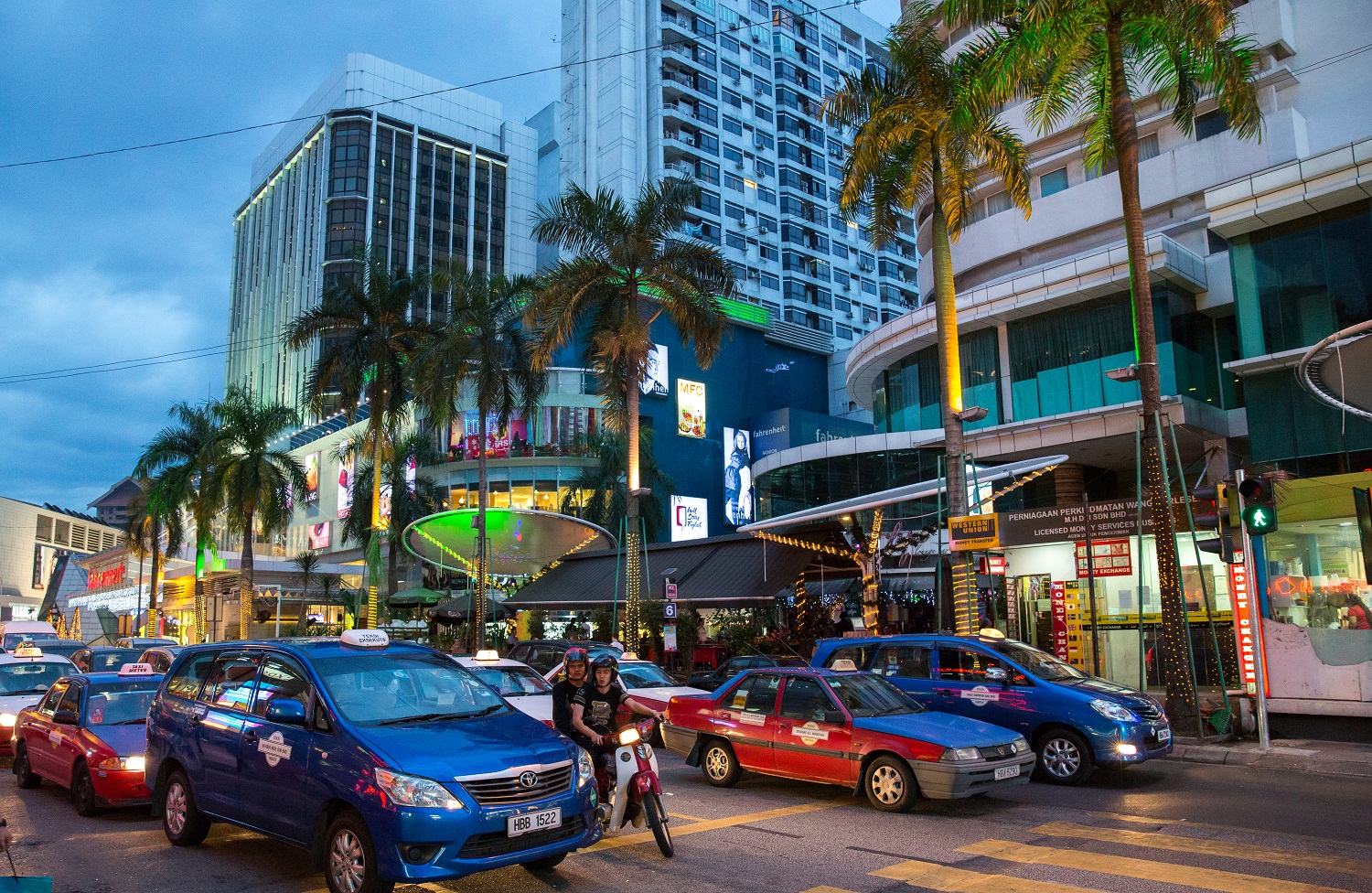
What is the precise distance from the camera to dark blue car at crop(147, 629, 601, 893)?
627 centimetres

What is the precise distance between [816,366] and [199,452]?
47.0 metres

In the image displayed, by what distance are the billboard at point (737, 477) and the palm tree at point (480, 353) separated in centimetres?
3543

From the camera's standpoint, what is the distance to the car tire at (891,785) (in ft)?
32.0

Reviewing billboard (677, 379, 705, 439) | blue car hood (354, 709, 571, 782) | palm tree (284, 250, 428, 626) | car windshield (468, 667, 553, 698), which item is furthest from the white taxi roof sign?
billboard (677, 379, 705, 439)

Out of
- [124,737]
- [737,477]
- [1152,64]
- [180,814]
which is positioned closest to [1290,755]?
[1152,64]

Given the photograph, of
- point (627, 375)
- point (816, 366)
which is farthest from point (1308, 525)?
point (816, 366)

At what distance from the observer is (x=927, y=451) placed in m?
35.8

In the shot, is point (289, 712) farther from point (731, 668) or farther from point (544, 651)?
point (731, 668)

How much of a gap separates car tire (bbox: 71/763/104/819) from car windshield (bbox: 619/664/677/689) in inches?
286

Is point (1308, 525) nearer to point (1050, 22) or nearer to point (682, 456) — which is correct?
→ point (1050, 22)

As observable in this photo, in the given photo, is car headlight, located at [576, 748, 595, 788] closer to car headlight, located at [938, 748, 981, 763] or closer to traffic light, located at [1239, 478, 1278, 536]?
car headlight, located at [938, 748, 981, 763]

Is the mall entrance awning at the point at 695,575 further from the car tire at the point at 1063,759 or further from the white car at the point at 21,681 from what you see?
the white car at the point at 21,681

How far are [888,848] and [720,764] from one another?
11.8 feet

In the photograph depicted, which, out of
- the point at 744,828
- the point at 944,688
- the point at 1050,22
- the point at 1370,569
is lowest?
the point at 744,828
